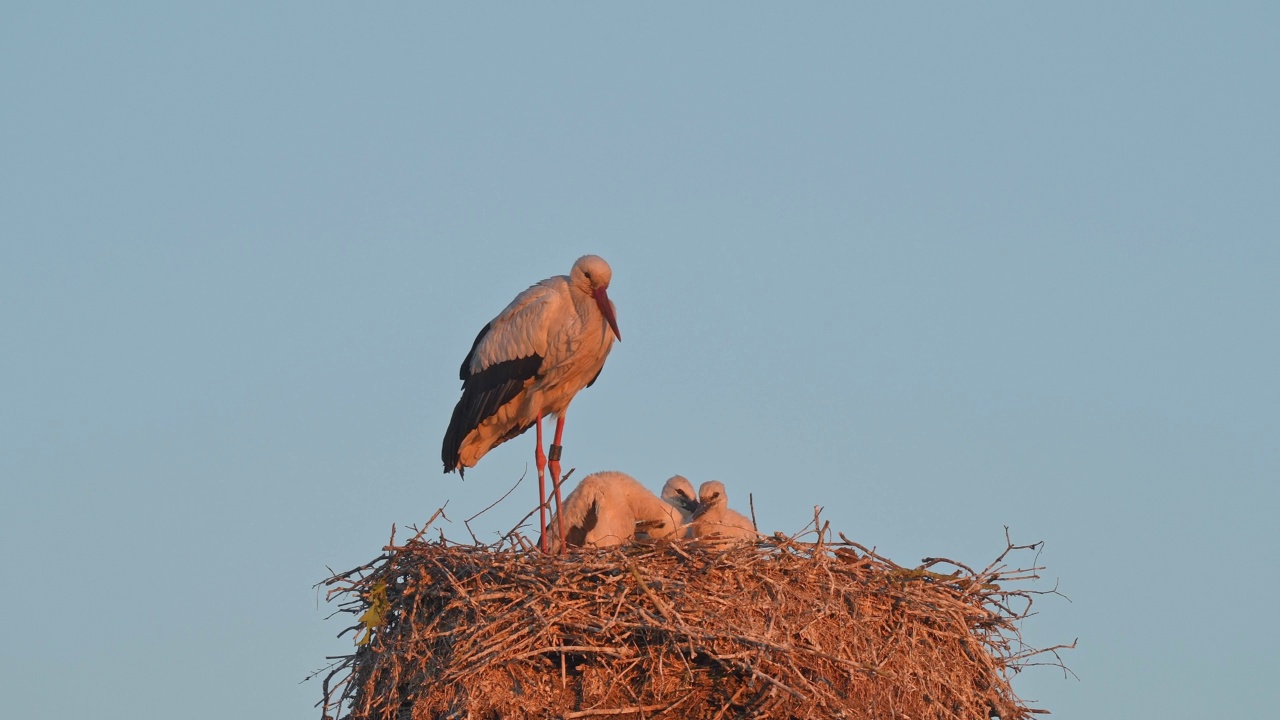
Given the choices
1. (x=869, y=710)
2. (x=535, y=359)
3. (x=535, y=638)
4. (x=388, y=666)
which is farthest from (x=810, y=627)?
(x=535, y=359)

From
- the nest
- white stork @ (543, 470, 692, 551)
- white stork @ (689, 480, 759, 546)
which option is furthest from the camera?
white stork @ (543, 470, 692, 551)

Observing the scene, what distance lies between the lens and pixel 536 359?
11375 mm

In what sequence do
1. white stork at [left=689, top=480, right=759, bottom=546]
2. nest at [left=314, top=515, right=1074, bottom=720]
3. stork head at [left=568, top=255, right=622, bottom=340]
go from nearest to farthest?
nest at [left=314, top=515, right=1074, bottom=720]
white stork at [left=689, top=480, right=759, bottom=546]
stork head at [left=568, top=255, right=622, bottom=340]

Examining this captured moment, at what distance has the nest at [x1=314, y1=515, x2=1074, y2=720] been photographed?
824 cm

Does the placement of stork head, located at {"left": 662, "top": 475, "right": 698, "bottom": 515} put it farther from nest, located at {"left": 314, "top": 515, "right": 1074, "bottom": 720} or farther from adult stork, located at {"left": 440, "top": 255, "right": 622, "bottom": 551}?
nest, located at {"left": 314, "top": 515, "right": 1074, "bottom": 720}

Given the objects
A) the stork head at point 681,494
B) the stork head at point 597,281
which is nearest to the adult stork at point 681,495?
the stork head at point 681,494

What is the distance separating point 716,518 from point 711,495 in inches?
11.8

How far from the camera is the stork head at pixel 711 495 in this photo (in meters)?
10.9

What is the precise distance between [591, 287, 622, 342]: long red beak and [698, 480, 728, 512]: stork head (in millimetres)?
1176

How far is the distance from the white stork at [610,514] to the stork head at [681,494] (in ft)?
1.18

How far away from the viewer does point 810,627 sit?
8.49 meters

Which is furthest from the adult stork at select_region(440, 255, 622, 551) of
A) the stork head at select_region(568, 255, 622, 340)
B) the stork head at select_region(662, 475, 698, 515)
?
the stork head at select_region(662, 475, 698, 515)

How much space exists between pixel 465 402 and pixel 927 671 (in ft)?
13.6

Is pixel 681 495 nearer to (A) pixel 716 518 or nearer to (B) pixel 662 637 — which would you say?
(A) pixel 716 518
